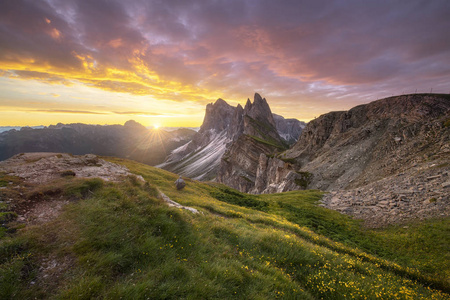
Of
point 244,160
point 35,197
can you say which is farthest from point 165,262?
point 244,160

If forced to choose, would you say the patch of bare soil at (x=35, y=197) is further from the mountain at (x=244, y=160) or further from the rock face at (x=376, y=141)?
the mountain at (x=244, y=160)

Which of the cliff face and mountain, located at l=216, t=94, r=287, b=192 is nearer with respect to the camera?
the cliff face

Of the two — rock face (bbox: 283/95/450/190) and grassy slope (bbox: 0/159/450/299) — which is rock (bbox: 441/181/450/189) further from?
rock face (bbox: 283/95/450/190)

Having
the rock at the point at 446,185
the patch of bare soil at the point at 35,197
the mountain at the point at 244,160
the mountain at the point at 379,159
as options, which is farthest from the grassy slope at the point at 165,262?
the mountain at the point at 244,160

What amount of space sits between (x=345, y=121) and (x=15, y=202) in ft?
276

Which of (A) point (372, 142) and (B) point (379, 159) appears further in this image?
(A) point (372, 142)

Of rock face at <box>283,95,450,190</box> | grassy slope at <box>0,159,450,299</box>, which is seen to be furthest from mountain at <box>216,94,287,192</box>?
grassy slope at <box>0,159,450,299</box>

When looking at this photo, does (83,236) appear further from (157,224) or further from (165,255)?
(165,255)

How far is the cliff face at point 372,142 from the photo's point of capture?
117 feet

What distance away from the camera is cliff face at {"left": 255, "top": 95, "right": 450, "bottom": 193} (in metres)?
35.8

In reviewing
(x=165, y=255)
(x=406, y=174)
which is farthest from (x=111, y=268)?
(x=406, y=174)

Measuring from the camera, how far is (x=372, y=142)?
5100 centimetres

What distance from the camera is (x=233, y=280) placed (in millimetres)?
6785

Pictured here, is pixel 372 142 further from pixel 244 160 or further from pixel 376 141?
pixel 244 160
